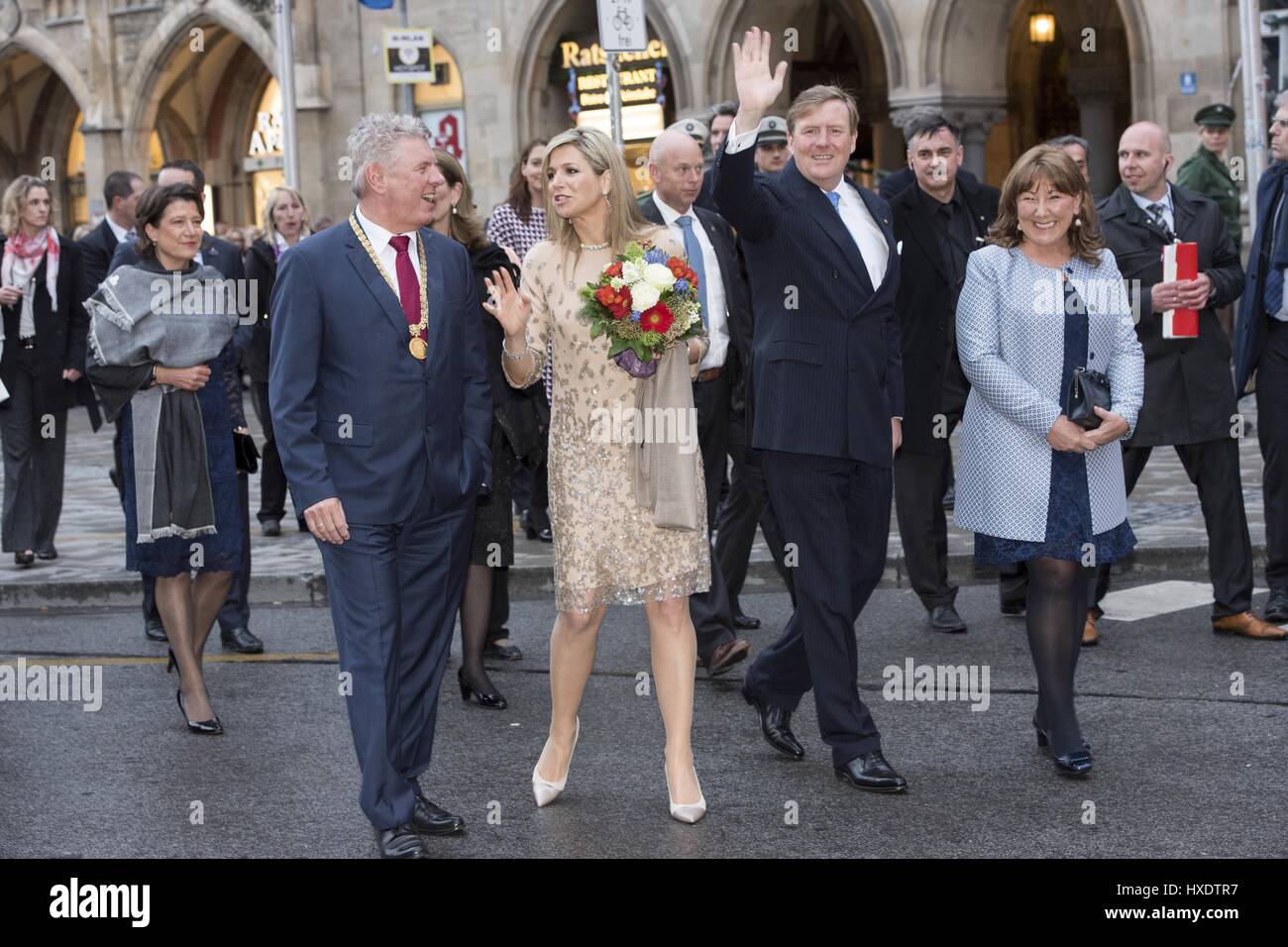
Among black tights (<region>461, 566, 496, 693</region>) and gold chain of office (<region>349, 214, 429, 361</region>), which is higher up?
gold chain of office (<region>349, 214, 429, 361</region>)

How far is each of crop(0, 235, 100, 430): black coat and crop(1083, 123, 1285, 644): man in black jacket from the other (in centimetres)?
626

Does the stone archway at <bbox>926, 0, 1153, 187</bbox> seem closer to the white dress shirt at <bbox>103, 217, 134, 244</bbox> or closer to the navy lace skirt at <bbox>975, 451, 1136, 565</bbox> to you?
the white dress shirt at <bbox>103, 217, 134, 244</bbox>

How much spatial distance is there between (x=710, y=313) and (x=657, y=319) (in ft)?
7.05

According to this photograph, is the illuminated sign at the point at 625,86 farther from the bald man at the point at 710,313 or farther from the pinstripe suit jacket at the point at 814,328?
the pinstripe suit jacket at the point at 814,328

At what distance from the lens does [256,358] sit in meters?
12.1

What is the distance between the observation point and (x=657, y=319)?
572cm

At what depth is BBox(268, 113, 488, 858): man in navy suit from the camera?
5.46 metres

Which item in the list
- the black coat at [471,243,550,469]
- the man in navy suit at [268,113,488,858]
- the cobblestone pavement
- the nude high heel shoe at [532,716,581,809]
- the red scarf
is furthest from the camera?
the red scarf

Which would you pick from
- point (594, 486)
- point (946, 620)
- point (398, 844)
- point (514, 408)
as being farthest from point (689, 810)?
point (946, 620)

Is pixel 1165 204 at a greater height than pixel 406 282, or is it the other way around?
pixel 1165 204

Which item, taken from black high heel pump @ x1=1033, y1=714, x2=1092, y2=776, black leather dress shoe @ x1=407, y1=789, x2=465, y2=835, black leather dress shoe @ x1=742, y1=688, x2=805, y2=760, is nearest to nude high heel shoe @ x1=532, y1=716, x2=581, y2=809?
black leather dress shoe @ x1=407, y1=789, x2=465, y2=835

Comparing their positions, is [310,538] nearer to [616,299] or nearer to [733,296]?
[733,296]

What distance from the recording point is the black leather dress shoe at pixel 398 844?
5.50 meters

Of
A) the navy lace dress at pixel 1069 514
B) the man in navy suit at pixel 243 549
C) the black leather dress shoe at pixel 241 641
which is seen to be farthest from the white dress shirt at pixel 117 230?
the navy lace dress at pixel 1069 514
